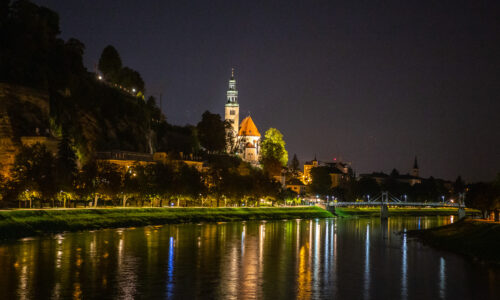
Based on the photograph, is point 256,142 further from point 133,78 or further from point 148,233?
point 148,233

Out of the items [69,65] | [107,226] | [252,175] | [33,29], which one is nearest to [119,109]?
[69,65]

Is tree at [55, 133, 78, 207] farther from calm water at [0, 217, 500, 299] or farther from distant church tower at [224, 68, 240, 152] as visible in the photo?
distant church tower at [224, 68, 240, 152]

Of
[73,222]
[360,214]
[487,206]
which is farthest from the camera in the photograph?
[360,214]

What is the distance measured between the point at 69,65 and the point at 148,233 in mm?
45896

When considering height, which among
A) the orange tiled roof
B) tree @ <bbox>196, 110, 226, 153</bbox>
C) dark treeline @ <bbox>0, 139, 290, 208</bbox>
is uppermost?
the orange tiled roof

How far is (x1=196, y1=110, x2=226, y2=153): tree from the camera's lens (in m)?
138

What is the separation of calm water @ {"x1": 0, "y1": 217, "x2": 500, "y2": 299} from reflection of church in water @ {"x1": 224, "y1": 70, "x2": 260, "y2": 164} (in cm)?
10124

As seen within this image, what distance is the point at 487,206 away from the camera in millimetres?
67312

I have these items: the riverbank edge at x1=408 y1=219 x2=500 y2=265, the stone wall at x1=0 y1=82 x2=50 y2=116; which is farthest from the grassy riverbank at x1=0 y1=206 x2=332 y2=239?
the riverbank edge at x1=408 y1=219 x2=500 y2=265

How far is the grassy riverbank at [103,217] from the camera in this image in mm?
51719

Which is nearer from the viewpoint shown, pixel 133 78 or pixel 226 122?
pixel 133 78

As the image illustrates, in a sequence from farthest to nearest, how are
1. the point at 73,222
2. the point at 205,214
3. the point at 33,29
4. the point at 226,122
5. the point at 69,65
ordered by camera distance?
the point at 226,122, the point at 69,65, the point at 33,29, the point at 205,214, the point at 73,222

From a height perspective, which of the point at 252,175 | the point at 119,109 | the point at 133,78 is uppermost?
the point at 133,78

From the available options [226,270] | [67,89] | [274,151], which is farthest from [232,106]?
[226,270]
